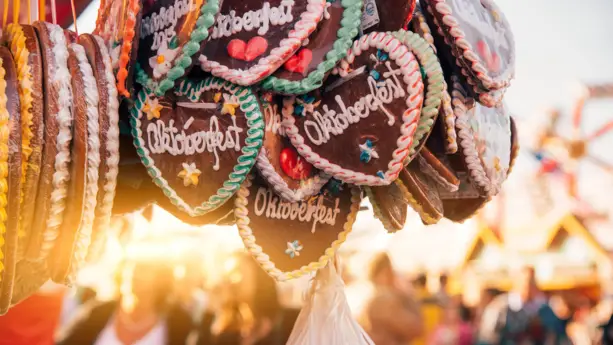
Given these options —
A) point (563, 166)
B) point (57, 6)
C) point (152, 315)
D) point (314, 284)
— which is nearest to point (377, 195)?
point (314, 284)

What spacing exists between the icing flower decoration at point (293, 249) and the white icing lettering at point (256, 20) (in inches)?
13.3

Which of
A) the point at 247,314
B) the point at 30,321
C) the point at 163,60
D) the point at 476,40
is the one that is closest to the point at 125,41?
the point at 163,60

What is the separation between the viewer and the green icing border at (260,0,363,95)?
90cm

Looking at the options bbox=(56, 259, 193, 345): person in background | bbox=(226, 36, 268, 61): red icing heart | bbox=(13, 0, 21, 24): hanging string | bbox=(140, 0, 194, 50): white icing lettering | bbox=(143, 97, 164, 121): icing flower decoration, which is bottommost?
bbox=(56, 259, 193, 345): person in background

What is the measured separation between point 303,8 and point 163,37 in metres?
0.20

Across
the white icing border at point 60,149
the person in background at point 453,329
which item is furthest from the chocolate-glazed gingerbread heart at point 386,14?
the person in background at point 453,329

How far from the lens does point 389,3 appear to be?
3.19ft

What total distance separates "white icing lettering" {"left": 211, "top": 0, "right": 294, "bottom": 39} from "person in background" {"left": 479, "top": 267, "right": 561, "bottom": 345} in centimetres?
407

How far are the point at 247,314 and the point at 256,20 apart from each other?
6.90 feet

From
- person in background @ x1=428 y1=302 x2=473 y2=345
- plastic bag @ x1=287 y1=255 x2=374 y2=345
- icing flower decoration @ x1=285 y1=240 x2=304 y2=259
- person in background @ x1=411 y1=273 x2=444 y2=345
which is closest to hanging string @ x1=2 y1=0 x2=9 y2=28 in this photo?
icing flower decoration @ x1=285 y1=240 x2=304 y2=259

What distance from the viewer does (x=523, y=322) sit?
4.47m

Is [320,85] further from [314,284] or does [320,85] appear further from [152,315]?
[152,315]

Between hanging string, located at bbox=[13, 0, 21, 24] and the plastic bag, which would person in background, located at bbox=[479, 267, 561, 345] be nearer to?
the plastic bag

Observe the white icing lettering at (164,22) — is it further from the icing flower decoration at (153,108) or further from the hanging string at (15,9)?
the hanging string at (15,9)
